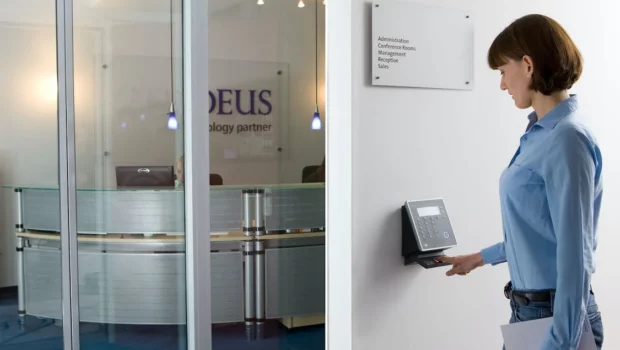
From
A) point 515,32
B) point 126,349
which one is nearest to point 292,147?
point 126,349

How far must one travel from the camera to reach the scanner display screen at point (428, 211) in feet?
8.28

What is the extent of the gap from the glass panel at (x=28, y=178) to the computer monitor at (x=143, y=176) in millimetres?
368

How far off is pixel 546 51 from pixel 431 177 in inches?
38.1

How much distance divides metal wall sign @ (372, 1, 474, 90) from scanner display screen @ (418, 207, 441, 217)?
0.51m

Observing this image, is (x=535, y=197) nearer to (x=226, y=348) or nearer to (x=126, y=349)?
(x=126, y=349)

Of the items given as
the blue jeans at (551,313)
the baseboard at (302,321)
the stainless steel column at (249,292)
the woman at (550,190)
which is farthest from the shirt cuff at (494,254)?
the baseboard at (302,321)

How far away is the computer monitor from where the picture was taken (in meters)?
3.26

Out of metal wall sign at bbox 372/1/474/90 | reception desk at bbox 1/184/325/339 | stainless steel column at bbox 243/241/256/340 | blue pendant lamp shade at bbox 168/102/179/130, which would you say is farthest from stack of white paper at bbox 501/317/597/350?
stainless steel column at bbox 243/241/256/340

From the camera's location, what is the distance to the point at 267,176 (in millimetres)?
7078

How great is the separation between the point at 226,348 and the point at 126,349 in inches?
45.0

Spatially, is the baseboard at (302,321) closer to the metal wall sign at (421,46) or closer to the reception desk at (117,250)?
the reception desk at (117,250)

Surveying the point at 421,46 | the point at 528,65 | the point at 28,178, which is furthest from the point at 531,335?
the point at 28,178

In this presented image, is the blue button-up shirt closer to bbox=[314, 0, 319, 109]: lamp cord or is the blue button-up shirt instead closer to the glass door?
the glass door

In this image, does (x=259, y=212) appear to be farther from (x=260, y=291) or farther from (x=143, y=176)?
(x=143, y=176)
